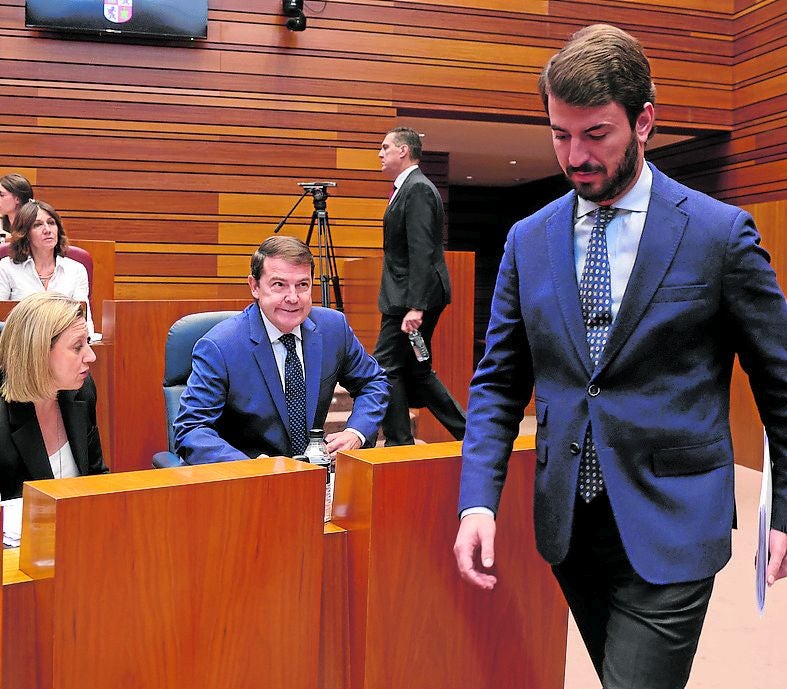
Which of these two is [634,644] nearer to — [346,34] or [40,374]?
[40,374]

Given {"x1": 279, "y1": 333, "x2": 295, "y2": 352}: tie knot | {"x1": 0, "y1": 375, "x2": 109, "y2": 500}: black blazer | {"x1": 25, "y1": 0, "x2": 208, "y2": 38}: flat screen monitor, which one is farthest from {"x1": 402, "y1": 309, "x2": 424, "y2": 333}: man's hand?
{"x1": 25, "y1": 0, "x2": 208, "y2": 38}: flat screen monitor

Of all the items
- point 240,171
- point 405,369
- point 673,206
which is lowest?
point 405,369

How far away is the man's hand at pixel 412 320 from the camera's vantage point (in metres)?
3.68

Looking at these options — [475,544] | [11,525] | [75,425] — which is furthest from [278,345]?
[475,544]

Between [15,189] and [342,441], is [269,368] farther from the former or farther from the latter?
[15,189]

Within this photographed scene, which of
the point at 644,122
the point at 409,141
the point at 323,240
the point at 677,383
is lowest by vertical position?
the point at 677,383

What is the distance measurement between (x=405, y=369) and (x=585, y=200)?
2563 millimetres

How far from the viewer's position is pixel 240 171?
5.89 m

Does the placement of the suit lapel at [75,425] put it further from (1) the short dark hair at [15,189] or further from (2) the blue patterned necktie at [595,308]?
(1) the short dark hair at [15,189]

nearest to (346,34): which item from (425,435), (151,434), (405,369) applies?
(425,435)

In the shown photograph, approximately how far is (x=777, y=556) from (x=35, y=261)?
369cm

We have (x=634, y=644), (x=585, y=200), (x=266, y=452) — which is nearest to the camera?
(x=634, y=644)

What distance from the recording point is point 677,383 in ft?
3.84

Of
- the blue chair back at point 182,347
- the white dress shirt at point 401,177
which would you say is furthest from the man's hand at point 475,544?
the white dress shirt at point 401,177
